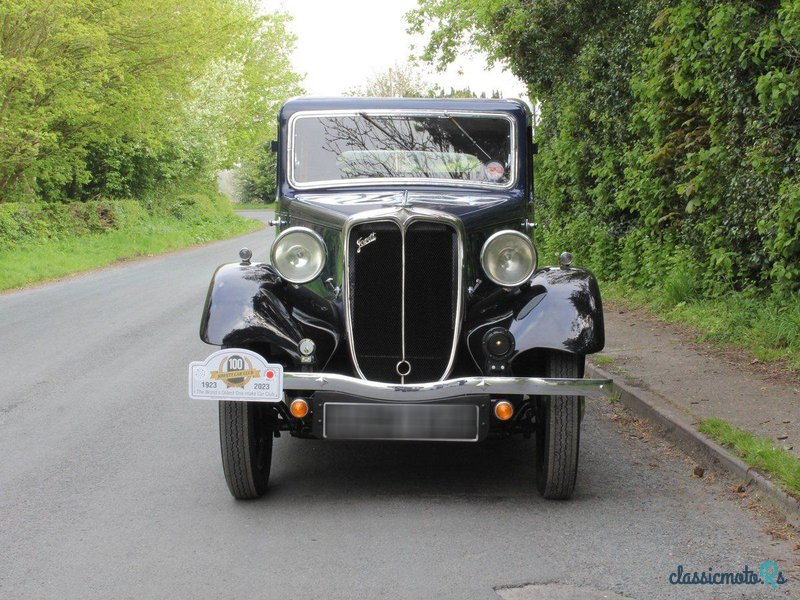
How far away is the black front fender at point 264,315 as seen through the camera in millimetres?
5035

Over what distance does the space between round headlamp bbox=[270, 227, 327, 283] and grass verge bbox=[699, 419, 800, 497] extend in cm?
262

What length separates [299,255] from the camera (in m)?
5.32

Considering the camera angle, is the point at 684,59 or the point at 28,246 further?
the point at 28,246

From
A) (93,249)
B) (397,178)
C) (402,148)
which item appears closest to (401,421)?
(397,178)

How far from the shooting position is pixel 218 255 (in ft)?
86.3

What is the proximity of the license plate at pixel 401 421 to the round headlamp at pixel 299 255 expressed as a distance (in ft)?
2.85

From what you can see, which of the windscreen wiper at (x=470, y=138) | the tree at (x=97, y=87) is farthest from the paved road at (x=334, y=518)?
the tree at (x=97, y=87)

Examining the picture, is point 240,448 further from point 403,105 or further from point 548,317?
point 403,105

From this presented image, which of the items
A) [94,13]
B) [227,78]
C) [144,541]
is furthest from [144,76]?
[144,541]

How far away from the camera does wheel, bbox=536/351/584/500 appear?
16.3ft

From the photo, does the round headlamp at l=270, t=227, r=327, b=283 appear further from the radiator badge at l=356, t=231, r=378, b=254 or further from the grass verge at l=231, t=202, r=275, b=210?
the grass verge at l=231, t=202, r=275, b=210

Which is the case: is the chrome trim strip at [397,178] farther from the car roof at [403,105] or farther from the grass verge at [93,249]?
the grass verge at [93,249]

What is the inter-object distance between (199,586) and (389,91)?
53232mm

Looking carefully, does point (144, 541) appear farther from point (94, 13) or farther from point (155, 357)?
point (94, 13)
